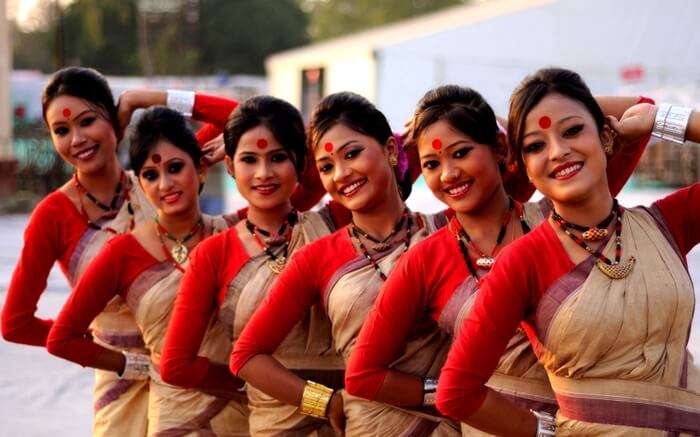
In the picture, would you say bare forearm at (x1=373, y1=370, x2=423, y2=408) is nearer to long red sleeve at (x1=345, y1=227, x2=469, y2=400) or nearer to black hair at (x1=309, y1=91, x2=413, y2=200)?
long red sleeve at (x1=345, y1=227, x2=469, y2=400)

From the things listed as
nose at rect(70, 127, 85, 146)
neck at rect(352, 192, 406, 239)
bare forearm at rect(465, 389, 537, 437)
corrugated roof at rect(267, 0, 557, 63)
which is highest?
corrugated roof at rect(267, 0, 557, 63)

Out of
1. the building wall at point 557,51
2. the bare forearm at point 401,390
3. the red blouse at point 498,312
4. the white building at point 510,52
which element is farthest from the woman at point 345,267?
the white building at point 510,52

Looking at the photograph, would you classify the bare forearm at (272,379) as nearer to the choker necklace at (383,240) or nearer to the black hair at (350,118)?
the choker necklace at (383,240)

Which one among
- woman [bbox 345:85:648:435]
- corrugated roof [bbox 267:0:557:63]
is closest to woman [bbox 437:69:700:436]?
woman [bbox 345:85:648:435]

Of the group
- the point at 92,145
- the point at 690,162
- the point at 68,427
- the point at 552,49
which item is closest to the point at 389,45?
the point at 552,49

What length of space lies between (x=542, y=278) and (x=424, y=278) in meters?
0.41

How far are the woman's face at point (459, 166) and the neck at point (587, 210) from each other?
345 mm

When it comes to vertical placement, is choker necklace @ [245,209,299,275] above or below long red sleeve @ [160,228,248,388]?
above

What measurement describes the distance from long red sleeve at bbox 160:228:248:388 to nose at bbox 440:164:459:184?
0.80m

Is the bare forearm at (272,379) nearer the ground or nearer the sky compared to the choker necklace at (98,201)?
nearer the ground

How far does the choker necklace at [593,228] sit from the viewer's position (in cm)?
226

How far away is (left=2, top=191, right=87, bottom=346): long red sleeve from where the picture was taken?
3691 millimetres

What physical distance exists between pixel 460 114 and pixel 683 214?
2.02ft

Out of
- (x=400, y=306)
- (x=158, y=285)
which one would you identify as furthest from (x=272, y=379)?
(x=158, y=285)
